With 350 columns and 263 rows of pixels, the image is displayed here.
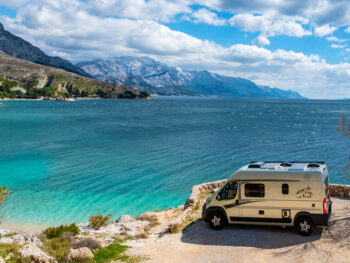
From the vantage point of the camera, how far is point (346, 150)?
4672cm

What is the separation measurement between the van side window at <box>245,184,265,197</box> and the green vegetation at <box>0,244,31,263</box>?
310 inches

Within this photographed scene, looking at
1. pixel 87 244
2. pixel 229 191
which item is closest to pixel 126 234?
pixel 87 244

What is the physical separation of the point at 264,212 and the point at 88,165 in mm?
25575

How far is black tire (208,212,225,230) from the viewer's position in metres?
13.1

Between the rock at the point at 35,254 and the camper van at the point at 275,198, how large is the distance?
604 centimetres

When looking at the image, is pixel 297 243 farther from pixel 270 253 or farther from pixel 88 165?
pixel 88 165

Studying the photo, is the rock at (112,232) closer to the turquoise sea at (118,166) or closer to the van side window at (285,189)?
the turquoise sea at (118,166)

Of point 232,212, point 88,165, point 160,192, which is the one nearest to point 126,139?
point 88,165

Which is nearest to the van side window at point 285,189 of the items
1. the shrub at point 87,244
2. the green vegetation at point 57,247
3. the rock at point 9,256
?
the shrub at point 87,244

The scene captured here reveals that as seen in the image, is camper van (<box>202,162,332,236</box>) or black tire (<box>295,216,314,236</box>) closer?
camper van (<box>202,162,332,236</box>)

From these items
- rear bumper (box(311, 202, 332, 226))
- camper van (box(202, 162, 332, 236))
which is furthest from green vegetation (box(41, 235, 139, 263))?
rear bumper (box(311, 202, 332, 226))

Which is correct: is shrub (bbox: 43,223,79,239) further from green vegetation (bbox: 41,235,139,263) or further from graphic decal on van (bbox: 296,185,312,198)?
graphic decal on van (bbox: 296,185,312,198)

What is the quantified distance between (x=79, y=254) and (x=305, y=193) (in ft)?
26.5

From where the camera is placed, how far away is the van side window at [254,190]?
12305 millimetres
